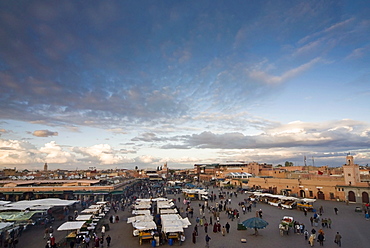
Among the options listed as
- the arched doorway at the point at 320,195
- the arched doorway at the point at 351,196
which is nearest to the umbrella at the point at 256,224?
the arched doorway at the point at 351,196

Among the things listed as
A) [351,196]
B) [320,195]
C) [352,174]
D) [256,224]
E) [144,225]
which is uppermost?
[352,174]

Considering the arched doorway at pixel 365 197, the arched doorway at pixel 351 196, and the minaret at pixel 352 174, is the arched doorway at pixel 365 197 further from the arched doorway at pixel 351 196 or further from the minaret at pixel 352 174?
the minaret at pixel 352 174

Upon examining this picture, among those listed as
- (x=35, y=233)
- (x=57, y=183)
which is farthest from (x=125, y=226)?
(x=57, y=183)

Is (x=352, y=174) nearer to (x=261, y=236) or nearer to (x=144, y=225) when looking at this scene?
(x=261, y=236)

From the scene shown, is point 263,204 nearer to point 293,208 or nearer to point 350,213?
point 293,208

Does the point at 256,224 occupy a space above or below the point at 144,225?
below

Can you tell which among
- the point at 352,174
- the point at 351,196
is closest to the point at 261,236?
the point at 351,196

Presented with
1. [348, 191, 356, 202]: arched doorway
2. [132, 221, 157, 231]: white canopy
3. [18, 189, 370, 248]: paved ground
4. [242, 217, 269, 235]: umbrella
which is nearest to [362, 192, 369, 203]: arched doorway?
[348, 191, 356, 202]: arched doorway

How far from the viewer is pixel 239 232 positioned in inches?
816

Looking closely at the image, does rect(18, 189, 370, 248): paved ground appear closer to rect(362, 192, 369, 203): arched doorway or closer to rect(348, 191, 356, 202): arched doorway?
rect(362, 192, 369, 203): arched doorway

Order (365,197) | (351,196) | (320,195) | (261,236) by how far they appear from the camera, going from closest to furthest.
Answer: (261,236) → (365,197) → (351,196) → (320,195)

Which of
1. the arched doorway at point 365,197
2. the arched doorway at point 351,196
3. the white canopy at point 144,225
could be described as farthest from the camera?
the arched doorway at point 351,196

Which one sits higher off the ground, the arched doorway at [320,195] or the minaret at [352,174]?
the minaret at [352,174]

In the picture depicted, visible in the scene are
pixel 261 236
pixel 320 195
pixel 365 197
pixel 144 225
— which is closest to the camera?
pixel 144 225
